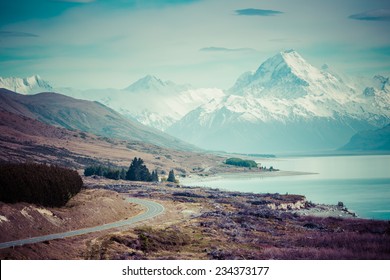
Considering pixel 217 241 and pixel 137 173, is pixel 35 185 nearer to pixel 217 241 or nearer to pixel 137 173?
pixel 217 241

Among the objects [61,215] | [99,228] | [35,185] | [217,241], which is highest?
[35,185]

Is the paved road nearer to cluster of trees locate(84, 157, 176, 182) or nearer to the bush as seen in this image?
the bush

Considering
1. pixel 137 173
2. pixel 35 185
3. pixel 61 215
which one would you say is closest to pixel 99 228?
pixel 61 215

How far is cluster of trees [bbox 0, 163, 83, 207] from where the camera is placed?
4812cm

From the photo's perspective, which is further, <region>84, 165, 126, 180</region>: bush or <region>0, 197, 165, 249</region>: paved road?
<region>84, 165, 126, 180</region>: bush

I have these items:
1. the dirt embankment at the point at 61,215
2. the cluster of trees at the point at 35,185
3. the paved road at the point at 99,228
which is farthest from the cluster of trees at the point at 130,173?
the cluster of trees at the point at 35,185

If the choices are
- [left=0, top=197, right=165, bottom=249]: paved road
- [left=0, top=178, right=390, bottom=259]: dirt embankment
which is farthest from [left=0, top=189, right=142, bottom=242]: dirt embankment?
[left=0, top=197, right=165, bottom=249]: paved road

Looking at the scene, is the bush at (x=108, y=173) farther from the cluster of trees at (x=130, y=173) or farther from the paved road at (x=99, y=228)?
the paved road at (x=99, y=228)

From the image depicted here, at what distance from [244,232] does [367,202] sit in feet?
198

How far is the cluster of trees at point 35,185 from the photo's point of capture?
48.1 metres

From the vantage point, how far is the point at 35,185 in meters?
51.3

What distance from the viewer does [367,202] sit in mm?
107750
